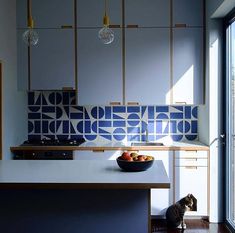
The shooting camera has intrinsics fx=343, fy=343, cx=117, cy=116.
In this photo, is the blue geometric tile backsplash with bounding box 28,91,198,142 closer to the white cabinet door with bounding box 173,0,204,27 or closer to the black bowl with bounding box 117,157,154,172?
the white cabinet door with bounding box 173,0,204,27

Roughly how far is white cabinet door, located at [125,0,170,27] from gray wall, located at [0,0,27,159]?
138 cm

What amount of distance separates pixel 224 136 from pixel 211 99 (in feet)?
1.46

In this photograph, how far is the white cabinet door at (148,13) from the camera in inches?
163

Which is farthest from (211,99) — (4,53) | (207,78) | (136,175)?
(4,53)

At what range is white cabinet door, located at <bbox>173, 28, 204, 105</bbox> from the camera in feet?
13.6

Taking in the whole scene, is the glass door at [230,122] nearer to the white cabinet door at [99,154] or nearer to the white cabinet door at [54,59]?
the white cabinet door at [99,154]

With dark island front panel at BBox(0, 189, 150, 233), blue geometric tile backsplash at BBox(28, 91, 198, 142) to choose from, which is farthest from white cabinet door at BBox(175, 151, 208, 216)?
dark island front panel at BBox(0, 189, 150, 233)

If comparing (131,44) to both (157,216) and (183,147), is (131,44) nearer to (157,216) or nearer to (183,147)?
(183,147)

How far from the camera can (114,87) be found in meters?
4.20

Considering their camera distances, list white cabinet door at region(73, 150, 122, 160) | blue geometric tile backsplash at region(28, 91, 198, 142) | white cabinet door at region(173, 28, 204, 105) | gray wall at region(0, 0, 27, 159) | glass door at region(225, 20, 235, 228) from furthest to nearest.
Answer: blue geometric tile backsplash at region(28, 91, 198, 142) → white cabinet door at region(173, 28, 204, 105) → white cabinet door at region(73, 150, 122, 160) → gray wall at region(0, 0, 27, 159) → glass door at region(225, 20, 235, 228)

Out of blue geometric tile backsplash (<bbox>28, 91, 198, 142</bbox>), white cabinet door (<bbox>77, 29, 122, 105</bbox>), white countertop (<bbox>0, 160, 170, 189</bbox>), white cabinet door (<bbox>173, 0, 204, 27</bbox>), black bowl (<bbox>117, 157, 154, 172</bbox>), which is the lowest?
white countertop (<bbox>0, 160, 170, 189</bbox>)

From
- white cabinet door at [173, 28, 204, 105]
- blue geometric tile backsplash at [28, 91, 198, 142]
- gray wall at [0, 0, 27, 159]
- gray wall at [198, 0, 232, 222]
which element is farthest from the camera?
blue geometric tile backsplash at [28, 91, 198, 142]

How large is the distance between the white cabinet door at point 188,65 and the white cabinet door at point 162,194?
0.68 metres

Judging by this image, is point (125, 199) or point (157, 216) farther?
point (157, 216)
